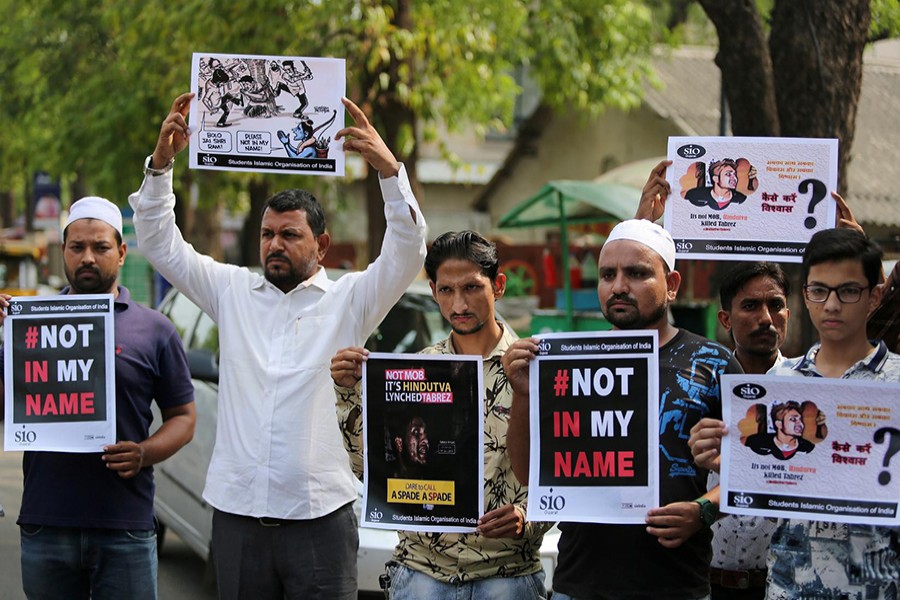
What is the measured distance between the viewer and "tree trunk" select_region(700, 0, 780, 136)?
23.8 ft

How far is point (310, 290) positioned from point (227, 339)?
0.36m

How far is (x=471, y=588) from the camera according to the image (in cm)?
404

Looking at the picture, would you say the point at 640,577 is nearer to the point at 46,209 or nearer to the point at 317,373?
the point at 317,373

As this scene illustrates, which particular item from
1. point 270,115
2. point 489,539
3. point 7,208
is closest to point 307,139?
point 270,115

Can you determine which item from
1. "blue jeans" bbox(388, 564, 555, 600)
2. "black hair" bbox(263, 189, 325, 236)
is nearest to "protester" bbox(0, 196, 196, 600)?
"black hair" bbox(263, 189, 325, 236)

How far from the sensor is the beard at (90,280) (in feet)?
16.1

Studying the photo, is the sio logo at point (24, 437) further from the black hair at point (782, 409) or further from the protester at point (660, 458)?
the black hair at point (782, 409)

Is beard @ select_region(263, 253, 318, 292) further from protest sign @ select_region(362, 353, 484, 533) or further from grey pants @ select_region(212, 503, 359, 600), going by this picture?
grey pants @ select_region(212, 503, 359, 600)

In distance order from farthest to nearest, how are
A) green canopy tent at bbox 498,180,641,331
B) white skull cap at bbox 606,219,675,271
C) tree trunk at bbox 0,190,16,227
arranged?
tree trunk at bbox 0,190,16,227
green canopy tent at bbox 498,180,641,331
white skull cap at bbox 606,219,675,271

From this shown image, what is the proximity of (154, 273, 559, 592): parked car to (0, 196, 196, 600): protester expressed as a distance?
196 cm

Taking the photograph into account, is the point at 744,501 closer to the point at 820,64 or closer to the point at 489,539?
the point at 489,539

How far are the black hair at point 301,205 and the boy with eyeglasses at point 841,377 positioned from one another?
1.80 metres

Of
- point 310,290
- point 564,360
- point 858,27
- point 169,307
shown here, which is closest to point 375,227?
point 169,307

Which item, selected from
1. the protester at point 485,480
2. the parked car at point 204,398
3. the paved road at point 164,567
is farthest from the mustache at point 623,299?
the paved road at point 164,567
